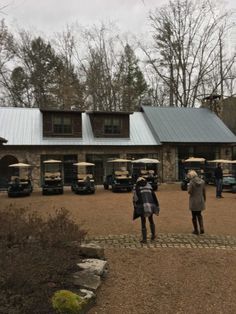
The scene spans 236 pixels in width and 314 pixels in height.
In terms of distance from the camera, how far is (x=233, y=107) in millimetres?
43469

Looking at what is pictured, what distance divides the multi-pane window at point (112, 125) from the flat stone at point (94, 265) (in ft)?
75.4

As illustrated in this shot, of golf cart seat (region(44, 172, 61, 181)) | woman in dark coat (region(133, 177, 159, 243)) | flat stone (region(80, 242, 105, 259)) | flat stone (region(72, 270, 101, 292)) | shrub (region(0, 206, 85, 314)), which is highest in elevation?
golf cart seat (region(44, 172, 61, 181))

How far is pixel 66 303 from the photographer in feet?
15.2

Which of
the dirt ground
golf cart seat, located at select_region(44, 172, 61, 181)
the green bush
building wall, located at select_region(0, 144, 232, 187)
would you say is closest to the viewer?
the green bush

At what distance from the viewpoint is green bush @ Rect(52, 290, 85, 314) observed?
459 centimetres

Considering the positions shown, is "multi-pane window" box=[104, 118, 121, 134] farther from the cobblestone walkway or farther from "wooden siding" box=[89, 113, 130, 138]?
the cobblestone walkway

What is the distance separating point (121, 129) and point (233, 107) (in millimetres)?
19611

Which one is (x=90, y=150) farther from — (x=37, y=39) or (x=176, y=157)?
(x=37, y=39)

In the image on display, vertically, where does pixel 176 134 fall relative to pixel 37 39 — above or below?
below

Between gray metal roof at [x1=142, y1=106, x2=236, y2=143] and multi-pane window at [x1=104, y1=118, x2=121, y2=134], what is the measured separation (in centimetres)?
297

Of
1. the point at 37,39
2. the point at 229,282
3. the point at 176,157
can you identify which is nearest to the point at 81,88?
the point at 37,39

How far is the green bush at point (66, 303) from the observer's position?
15.0 ft

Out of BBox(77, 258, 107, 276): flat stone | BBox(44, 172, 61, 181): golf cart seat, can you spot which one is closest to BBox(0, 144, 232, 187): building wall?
BBox(44, 172, 61, 181): golf cart seat

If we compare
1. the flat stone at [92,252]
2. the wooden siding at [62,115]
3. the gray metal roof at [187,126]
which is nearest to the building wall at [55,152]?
the wooden siding at [62,115]
